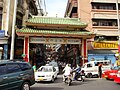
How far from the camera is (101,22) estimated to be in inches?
1411

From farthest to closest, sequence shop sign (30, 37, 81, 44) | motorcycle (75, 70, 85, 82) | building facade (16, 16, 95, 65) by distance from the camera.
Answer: shop sign (30, 37, 81, 44)
building facade (16, 16, 95, 65)
motorcycle (75, 70, 85, 82)

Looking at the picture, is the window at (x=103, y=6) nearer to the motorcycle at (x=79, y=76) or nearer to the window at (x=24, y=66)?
the motorcycle at (x=79, y=76)

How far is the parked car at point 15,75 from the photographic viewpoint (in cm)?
1054

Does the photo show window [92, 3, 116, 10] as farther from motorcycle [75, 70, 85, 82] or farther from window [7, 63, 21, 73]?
window [7, 63, 21, 73]

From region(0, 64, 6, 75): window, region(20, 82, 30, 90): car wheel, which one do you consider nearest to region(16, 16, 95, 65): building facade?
region(20, 82, 30, 90): car wheel

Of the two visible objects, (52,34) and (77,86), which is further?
(52,34)

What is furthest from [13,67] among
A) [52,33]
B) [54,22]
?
[54,22]

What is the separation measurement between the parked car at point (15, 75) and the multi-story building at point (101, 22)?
2151 cm

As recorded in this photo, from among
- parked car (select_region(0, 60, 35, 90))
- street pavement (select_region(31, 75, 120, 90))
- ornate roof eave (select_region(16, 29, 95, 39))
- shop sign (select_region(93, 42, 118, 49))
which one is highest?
ornate roof eave (select_region(16, 29, 95, 39))

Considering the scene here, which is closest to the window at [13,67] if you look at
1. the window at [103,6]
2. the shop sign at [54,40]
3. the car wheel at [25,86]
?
the car wheel at [25,86]

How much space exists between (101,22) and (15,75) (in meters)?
26.9

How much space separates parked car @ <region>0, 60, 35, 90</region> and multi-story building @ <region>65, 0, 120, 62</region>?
21.5 metres

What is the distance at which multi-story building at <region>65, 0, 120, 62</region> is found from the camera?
33469 millimetres

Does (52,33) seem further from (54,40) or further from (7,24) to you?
(7,24)
